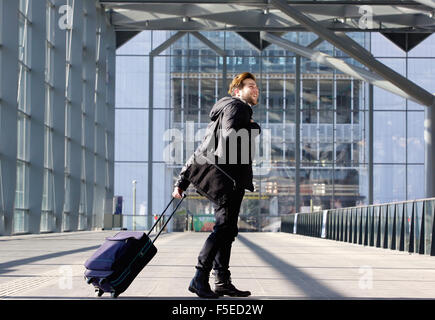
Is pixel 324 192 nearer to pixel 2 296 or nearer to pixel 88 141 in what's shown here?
pixel 88 141

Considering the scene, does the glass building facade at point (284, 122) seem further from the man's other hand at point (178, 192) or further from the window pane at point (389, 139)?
the man's other hand at point (178, 192)

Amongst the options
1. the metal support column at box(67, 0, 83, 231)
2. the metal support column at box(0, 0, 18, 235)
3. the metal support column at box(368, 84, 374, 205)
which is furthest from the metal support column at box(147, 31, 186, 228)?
the metal support column at box(0, 0, 18, 235)

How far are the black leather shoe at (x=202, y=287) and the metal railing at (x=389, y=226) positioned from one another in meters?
8.33

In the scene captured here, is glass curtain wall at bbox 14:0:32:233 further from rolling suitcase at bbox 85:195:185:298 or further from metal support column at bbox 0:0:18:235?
rolling suitcase at bbox 85:195:185:298

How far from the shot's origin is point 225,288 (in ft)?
16.8

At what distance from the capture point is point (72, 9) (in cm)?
3033

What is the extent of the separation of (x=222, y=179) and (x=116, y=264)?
2.99 ft

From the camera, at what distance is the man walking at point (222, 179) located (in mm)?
5020

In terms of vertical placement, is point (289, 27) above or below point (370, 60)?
above

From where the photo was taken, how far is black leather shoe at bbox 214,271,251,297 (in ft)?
16.8

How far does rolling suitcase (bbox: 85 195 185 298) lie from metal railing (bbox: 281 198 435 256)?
8.63 m

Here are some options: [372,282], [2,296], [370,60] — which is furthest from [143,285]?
[370,60]

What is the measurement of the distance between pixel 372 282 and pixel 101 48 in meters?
→ 32.2

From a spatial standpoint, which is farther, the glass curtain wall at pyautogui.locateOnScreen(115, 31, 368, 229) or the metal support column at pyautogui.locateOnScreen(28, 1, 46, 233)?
the glass curtain wall at pyautogui.locateOnScreen(115, 31, 368, 229)
